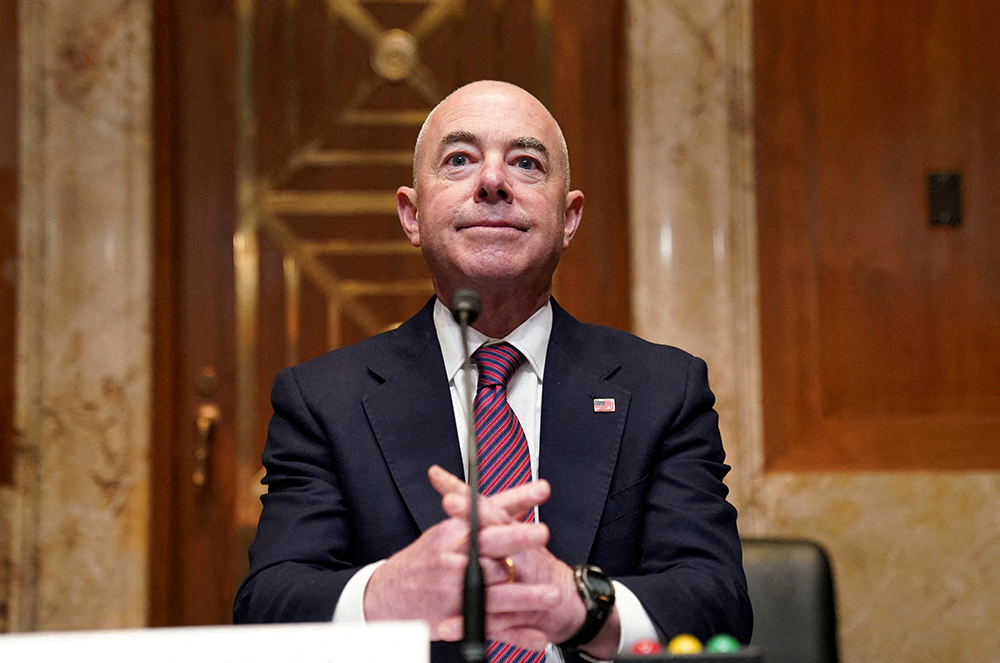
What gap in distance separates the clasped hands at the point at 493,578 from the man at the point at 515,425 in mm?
104

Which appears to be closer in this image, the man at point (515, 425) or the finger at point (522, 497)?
the finger at point (522, 497)

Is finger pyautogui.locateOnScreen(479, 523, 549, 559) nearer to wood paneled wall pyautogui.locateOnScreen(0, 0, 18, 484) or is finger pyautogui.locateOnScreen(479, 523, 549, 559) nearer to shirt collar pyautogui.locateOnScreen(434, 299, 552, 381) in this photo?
shirt collar pyautogui.locateOnScreen(434, 299, 552, 381)

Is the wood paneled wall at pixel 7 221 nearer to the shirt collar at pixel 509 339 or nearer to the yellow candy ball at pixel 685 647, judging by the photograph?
the shirt collar at pixel 509 339

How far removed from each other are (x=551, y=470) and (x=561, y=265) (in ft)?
4.31

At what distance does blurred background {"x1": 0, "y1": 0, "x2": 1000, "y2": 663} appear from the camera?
2443mm

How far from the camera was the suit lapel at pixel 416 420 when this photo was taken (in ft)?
4.42

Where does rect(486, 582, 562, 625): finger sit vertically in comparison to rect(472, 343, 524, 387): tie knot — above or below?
below

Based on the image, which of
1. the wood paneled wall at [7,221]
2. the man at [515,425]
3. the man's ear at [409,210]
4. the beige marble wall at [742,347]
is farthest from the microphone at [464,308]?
the wood paneled wall at [7,221]

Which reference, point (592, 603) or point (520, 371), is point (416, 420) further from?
point (592, 603)

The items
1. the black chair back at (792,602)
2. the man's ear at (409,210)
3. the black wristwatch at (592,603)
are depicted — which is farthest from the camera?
the black chair back at (792,602)

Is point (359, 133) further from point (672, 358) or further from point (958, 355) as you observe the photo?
point (958, 355)

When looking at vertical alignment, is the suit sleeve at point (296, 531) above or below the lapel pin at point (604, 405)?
below

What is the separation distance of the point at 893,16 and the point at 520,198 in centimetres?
167

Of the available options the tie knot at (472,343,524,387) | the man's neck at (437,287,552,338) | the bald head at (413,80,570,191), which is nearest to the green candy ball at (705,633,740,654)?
the tie knot at (472,343,524,387)
